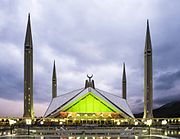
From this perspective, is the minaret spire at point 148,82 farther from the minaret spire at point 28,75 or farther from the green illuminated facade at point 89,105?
the minaret spire at point 28,75

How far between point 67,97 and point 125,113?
8588 mm

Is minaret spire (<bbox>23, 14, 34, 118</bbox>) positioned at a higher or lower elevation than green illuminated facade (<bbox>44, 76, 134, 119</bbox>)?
higher

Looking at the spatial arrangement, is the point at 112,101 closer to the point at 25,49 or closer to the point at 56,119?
the point at 56,119

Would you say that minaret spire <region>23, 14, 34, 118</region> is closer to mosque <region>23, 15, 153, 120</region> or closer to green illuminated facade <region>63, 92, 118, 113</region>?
mosque <region>23, 15, 153, 120</region>

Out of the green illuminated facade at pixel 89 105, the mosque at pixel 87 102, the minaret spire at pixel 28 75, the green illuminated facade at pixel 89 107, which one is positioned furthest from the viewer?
the green illuminated facade at pixel 89 105

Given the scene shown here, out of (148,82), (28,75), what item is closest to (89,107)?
(148,82)

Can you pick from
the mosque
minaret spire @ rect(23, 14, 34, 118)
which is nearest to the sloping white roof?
the mosque

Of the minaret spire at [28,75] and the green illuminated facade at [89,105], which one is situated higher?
the minaret spire at [28,75]

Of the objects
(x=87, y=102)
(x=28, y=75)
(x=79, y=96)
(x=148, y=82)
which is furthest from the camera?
(x=87, y=102)

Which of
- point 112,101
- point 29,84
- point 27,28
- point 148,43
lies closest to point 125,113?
point 112,101

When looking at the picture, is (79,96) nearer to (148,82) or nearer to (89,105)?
(89,105)

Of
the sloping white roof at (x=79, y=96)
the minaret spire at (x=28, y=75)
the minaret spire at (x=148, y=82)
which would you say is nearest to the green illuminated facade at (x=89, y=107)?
the sloping white roof at (x=79, y=96)

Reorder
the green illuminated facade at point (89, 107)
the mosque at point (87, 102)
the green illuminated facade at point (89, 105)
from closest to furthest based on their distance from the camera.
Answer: the mosque at point (87, 102) < the green illuminated facade at point (89, 107) < the green illuminated facade at point (89, 105)

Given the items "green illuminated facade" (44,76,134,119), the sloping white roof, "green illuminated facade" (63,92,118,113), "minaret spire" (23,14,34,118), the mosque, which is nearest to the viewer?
"minaret spire" (23,14,34,118)
